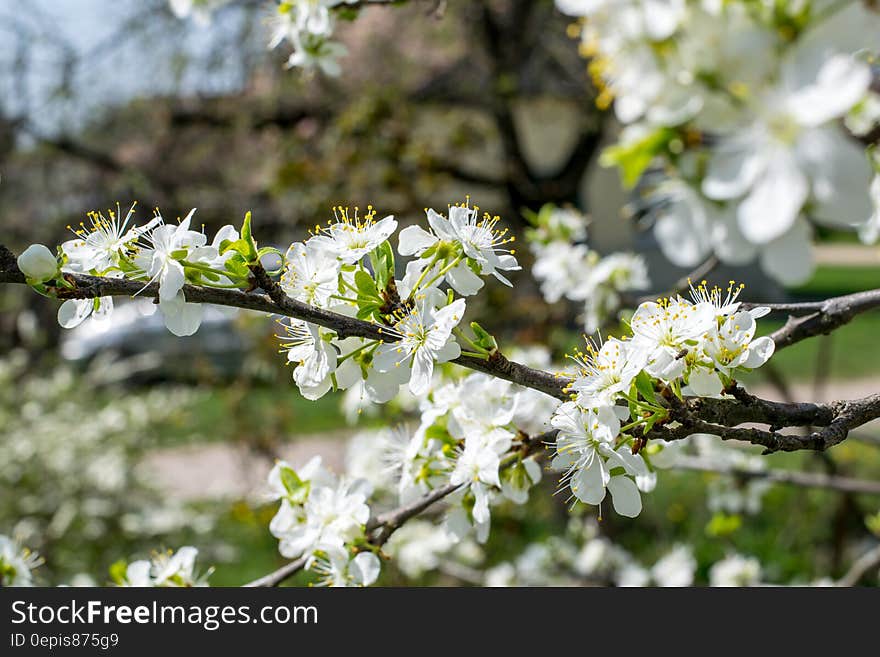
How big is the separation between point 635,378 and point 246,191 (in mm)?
5055

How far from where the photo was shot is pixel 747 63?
644 millimetres

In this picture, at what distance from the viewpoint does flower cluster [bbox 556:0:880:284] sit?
2.08 feet

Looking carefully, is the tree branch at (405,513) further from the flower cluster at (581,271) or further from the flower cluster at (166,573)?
the flower cluster at (581,271)

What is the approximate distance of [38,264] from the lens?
1069mm

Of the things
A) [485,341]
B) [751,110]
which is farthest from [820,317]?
[751,110]

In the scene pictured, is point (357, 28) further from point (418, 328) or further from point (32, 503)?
point (418, 328)

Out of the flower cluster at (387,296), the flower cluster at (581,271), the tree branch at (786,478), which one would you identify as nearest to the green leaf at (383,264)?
the flower cluster at (387,296)

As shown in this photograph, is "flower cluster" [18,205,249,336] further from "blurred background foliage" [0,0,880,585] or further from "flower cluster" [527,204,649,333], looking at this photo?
"blurred background foliage" [0,0,880,585]

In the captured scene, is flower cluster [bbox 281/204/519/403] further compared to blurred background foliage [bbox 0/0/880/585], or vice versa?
blurred background foliage [bbox 0/0/880/585]

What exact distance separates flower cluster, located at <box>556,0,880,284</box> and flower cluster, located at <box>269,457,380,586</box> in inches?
33.9

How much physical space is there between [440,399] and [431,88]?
4.61m

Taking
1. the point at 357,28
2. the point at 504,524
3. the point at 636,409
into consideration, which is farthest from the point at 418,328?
the point at 357,28

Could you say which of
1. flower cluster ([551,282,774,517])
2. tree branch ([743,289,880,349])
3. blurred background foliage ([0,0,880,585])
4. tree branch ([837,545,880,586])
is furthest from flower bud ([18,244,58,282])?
blurred background foliage ([0,0,880,585])

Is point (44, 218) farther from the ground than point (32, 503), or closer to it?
farther from the ground
